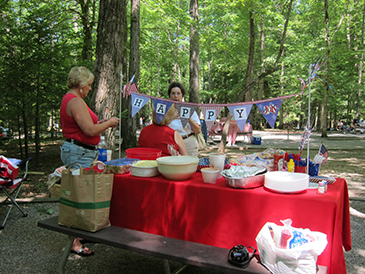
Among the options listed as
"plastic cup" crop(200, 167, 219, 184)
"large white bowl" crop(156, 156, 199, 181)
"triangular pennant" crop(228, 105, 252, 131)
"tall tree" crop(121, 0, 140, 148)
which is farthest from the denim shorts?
"tall tree" crop(121, 0, 140, 148)

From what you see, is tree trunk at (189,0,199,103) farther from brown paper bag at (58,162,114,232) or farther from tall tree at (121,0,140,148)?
brown paper bag at (58,162,114,232)

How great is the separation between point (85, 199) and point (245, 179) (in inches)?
50.8

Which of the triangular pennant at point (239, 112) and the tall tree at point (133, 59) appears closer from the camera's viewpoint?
the triangular pennant at point (239, 112)

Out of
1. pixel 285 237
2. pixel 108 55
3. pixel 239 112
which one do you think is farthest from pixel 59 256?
pixel 108 55

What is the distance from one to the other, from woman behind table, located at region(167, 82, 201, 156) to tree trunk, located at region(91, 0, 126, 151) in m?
1.32

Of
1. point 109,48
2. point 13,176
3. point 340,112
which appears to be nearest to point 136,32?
point 109,48

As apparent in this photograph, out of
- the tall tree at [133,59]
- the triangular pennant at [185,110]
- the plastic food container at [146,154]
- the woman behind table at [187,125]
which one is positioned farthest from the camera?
the tall tree at [133,59]

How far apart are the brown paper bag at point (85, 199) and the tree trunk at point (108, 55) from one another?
2.63m

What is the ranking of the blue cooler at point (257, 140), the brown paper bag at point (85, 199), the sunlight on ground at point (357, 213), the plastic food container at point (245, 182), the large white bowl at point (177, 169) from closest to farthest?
the plastic food container at point (245, 182) → the brown paper bag at point (85, 199) → the large white bowl at point (177, 169) → the sunlight on ground at point (357, 213) → the blue cooler at point (257, 140)

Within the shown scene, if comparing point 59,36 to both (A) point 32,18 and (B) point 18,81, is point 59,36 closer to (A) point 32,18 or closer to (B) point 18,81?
(A) point 32,18

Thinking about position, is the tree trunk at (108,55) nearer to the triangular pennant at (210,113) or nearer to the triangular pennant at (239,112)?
the triangular pennant at (210,113)

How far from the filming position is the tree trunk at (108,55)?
15.2 ft

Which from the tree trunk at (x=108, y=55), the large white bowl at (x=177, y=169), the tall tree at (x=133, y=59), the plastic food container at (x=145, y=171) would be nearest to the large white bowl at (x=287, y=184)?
the large white bowl at (x=177, y=169)

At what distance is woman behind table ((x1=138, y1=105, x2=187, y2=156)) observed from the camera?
9.91 ft
